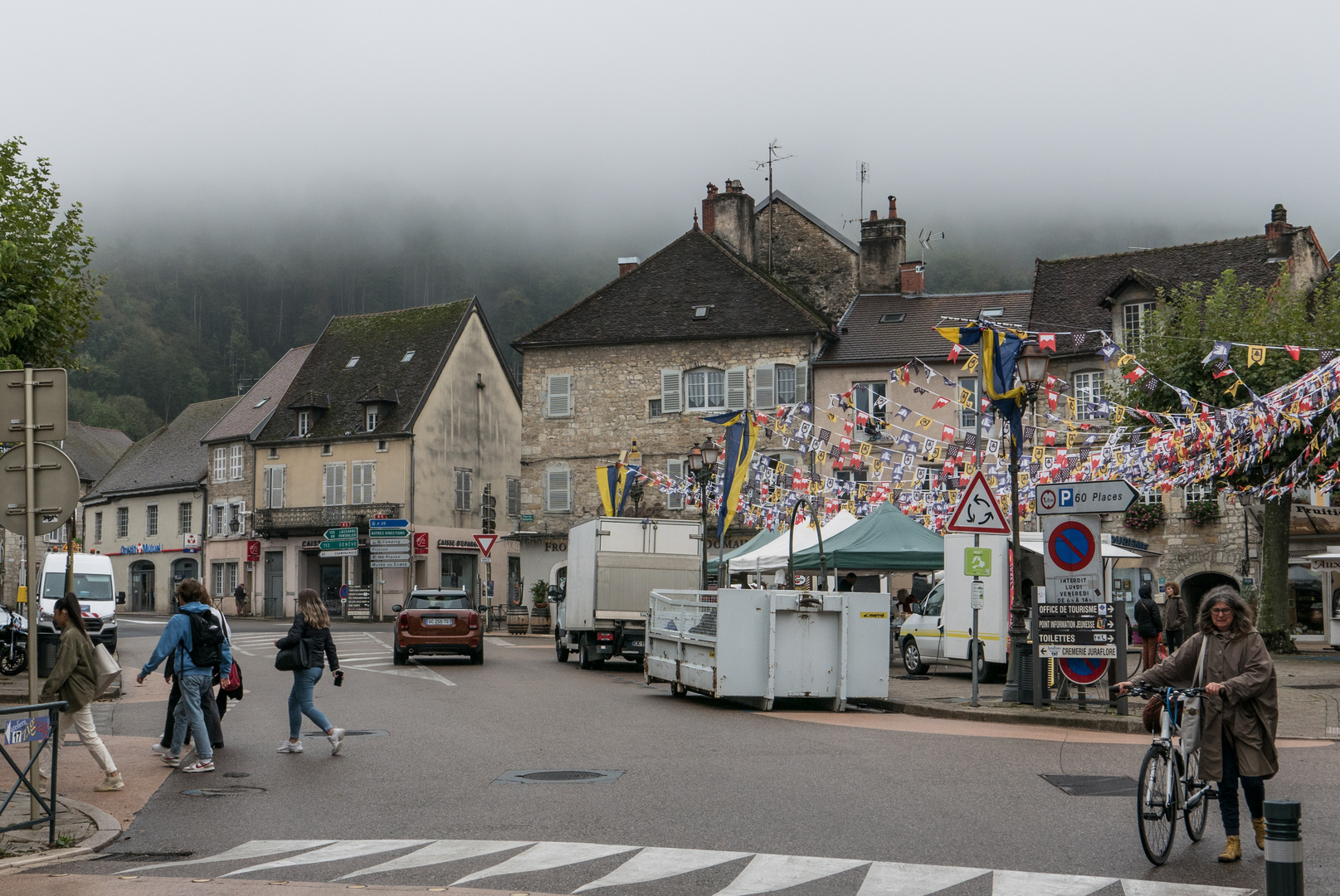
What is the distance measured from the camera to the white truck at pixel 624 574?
973 inches

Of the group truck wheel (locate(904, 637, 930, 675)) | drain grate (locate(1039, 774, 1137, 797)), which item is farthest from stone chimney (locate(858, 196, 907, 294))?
drain grate (locate(1039, 774, 1137, 797))

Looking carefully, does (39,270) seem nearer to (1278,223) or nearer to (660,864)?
(660,864)

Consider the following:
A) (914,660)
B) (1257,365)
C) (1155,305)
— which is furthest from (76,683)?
(1155,305)

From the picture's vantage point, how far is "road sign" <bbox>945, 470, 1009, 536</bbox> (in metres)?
16.1

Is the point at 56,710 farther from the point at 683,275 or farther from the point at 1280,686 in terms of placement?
the point at 683,275

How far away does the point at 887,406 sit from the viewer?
4056 centimetres

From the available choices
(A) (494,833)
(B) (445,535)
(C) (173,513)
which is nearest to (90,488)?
(C) (173,513)

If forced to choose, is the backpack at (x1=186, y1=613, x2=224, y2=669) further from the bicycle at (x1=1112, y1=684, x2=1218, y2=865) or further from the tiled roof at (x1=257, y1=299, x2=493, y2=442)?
the tiled roof at (x1=257, y1=299, x2=493, y2=442)

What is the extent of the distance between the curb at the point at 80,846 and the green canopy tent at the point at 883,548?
15123mm

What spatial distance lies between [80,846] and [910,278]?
40.7m

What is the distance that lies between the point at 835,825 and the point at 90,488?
68.7 meters

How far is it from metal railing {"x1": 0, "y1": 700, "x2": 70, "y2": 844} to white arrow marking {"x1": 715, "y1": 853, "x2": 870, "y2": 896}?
4106mm

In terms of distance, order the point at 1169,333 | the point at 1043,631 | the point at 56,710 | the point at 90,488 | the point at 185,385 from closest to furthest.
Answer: the point at 56,710
the point at 1043,631
the point at 1169,333
the point at 90,488
the point at 185,385

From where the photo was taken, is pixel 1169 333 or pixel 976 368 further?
pixel 1169 333
